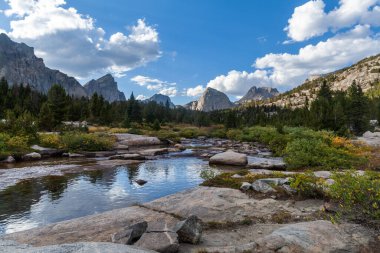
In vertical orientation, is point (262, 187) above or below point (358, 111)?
below

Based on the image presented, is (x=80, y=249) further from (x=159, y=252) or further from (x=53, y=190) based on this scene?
(x=53, y=190)

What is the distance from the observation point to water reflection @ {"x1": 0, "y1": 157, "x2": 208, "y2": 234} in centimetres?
1283

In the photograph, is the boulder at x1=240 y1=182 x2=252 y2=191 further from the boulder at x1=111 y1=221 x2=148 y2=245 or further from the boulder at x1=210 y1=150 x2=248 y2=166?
the boulder at x1=210 y1=150 x2=248 y2=166

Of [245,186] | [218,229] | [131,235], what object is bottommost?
[218,229]

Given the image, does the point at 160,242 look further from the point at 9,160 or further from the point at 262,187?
the point at 9,160

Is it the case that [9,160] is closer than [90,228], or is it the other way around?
[90,228]

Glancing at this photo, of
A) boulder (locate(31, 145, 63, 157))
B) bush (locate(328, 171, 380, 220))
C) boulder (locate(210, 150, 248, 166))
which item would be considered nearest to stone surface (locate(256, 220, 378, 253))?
bush (locate(328, 171, 380, 220))

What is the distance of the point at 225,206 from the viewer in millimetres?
11320

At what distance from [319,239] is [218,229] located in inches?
121

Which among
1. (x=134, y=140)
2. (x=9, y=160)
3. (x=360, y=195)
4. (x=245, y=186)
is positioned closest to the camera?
(x=360, y=195)

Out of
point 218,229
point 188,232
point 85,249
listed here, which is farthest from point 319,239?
point 85,249

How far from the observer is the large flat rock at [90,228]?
847 cm

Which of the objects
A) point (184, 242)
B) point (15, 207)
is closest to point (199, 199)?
point (184, 242)

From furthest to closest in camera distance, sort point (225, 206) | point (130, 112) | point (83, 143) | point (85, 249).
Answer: point (130, 112), point (83, 143), point (225, 206), point (85, 249)
